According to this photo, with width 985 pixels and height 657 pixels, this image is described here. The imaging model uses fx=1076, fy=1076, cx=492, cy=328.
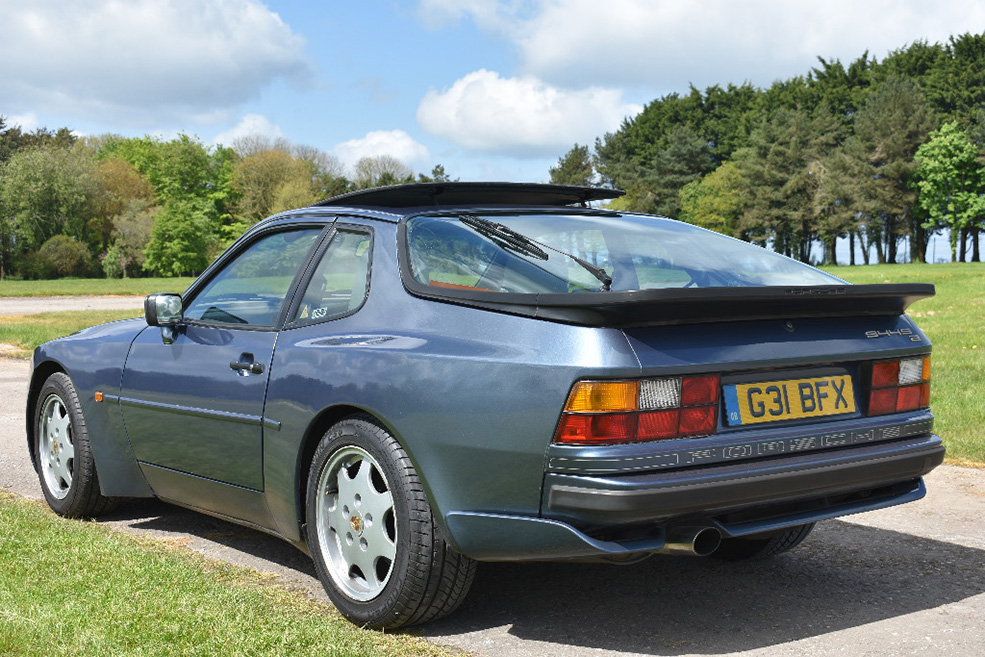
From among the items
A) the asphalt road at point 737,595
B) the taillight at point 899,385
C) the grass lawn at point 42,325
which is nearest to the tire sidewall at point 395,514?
the asphalt road at point 737,595

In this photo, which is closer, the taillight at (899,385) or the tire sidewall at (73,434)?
the taillight at (899,385)

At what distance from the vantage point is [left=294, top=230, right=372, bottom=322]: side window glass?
4066 millimetres

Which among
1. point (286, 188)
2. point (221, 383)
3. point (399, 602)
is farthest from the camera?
point (286, 188)

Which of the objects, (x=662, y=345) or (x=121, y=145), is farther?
(x=121, y=145)

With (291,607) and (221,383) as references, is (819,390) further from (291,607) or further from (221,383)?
(221,383)

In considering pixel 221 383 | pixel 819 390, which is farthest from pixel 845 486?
pixel 221 383

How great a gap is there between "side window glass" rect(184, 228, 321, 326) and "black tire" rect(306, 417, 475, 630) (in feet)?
2.56

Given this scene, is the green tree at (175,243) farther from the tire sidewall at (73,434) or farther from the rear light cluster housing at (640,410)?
the rear light cluster housing at (640,410)

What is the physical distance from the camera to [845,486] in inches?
143

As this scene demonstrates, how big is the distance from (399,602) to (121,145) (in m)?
110

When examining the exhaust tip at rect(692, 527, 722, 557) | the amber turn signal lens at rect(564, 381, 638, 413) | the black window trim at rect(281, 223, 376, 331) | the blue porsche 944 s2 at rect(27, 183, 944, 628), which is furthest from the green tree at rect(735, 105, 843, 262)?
the amber turn signal lens at rect(564, 381, 638, 413)

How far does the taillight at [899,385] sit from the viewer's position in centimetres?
379

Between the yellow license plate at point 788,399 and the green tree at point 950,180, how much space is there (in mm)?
77526

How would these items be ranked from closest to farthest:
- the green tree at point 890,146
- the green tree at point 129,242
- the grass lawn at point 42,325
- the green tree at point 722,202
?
the grass lawn at point 42,325, the green tree at point 890,146, the green tree at point 129,242, the green tree at point 722,202
